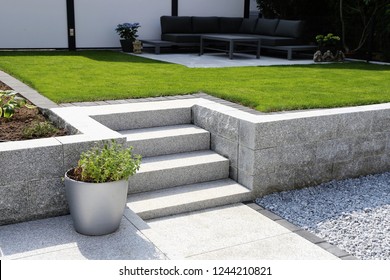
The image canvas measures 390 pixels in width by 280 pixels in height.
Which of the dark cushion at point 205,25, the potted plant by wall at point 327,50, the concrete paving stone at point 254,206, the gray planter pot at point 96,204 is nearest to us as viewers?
the gray planter pot at point 96,204

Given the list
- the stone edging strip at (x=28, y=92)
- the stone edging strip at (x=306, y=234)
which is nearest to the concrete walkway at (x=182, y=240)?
the stone edging strip at (x=306, y=234)

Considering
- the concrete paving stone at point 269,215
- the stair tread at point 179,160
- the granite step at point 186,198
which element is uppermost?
the stair tread at point 179,160

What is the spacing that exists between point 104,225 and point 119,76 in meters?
5.30

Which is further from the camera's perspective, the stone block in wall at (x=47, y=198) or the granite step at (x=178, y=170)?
the granite step at (x=178, y=170)

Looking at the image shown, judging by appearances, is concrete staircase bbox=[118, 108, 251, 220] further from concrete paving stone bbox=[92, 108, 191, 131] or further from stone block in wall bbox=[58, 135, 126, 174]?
stone block in wall bbox=[58, 135, 126, 174]

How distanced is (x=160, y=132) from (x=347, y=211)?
2.14 metres

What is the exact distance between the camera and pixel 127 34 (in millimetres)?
14211

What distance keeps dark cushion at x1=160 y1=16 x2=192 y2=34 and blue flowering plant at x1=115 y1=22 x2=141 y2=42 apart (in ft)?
3.05

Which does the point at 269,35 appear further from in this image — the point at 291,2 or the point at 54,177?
the point at 54,177

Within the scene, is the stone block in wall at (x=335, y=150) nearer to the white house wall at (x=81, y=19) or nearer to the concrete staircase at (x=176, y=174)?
the concrete staircase at (x=176, y=174)

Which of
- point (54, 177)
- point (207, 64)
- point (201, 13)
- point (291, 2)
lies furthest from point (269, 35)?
point (54, 177)

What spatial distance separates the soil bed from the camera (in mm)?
4689

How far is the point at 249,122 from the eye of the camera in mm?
5105

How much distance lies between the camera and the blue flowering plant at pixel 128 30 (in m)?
14.2
